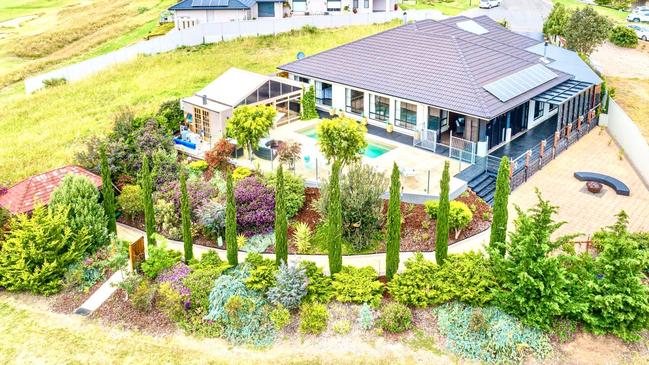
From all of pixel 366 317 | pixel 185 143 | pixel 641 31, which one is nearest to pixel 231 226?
pixel 366 317

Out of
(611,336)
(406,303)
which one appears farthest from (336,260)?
(611,336)

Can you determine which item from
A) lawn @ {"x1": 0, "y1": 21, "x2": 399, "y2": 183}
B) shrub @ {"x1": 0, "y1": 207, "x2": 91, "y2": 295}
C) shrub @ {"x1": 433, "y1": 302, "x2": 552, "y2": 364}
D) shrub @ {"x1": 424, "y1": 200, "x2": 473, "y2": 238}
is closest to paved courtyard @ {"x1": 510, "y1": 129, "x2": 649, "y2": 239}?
shrub @ {"x1": 424, "y1": 200, "x2": 473, "y2": 238}

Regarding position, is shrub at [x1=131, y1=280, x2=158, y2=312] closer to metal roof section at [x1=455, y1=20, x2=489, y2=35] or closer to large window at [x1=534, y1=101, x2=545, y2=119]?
large window at [x1=534, y1=101, x2=545, y2=119]

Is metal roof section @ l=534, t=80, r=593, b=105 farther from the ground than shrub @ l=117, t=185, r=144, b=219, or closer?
farther from the ground

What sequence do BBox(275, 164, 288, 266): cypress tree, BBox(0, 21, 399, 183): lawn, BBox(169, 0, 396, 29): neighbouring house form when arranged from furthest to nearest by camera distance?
BBox(169, 0, 396, 29): neighbouring house < BBox(0, 21, 399, 183): lawn < BBox(275, 164, 288, 266): cypress tree

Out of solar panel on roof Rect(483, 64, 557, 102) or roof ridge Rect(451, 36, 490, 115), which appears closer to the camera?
roof ridge Rect(451, 36, 490, 115)

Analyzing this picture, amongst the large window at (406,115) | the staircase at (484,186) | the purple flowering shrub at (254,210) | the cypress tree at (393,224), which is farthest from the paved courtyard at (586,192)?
the purple flowering shrub at (254,210)

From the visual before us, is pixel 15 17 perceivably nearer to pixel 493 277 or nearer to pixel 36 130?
pixel 36 130
